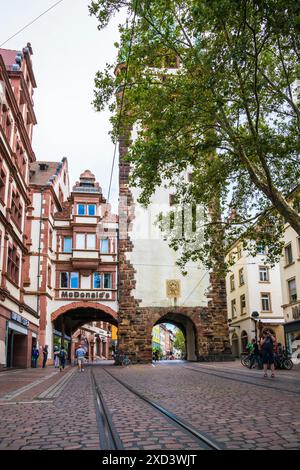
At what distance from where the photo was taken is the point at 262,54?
605 inches

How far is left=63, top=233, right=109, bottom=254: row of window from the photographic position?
36.8m

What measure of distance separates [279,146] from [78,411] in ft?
35.7

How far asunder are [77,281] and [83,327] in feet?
64.9

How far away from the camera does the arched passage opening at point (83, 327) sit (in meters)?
35.6

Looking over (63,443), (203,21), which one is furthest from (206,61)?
(63,443)

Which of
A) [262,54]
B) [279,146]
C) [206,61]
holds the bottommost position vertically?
[279,146]

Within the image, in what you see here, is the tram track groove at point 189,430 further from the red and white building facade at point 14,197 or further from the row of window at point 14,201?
the row of window at point 14,201

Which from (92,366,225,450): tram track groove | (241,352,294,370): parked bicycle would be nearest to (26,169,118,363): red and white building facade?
(241,352,294,370): parked bicycle

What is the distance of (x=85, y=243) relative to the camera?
1453 inches

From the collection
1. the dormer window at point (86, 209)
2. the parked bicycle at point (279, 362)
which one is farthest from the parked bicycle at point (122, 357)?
the dormer window at point (86, 209)

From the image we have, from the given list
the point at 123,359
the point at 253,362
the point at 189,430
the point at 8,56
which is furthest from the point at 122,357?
the point at 189,430

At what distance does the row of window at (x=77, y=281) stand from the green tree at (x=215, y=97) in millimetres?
18835

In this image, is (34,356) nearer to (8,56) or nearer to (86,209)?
(86,209)
